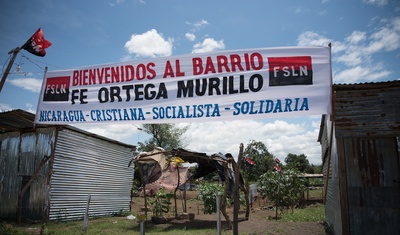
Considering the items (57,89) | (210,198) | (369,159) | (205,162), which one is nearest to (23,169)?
(205,162)

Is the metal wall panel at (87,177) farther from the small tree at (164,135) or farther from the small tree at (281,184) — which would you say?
the small tree at (164,135)

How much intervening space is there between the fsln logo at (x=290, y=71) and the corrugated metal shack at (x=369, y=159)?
1838mm

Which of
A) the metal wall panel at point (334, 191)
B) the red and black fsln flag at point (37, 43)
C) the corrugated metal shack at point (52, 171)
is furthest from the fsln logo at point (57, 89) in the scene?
the metal wall panel at point (334, 191)

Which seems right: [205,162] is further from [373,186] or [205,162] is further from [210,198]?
[373,186]

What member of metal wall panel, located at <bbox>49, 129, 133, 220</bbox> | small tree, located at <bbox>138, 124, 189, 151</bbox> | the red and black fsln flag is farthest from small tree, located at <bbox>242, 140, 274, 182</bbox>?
the red and black fsln flag

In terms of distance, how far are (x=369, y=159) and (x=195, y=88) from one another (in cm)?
450

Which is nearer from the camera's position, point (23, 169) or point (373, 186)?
point (373, 186)

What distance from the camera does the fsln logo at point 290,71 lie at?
493cm

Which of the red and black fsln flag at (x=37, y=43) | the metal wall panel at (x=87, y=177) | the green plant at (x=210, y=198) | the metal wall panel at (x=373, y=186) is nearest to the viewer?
the metal wall panel at (x=373, y=186)

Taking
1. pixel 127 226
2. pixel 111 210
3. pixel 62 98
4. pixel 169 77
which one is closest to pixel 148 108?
pixel 169 77

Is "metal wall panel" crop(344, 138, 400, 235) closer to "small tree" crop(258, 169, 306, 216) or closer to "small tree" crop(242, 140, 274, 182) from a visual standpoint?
"small tree" crop(258, 169, 306, 216)

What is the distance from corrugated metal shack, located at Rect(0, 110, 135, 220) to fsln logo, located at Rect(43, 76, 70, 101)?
5.41 metres

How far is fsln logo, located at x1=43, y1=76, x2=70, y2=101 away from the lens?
259 inches

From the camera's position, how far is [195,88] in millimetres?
5570
